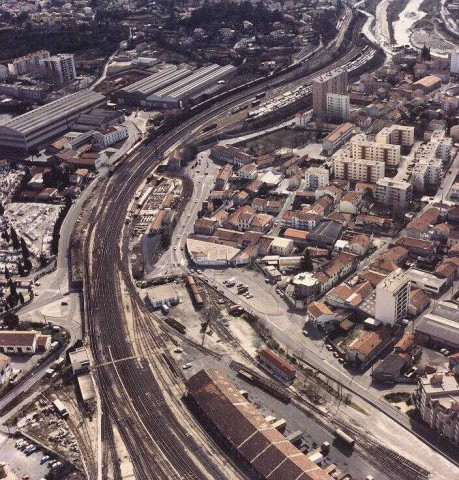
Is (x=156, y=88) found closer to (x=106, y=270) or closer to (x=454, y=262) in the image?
(x=106, y=270)

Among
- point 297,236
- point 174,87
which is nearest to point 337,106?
point 174,87

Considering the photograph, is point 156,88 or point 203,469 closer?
point 203,469

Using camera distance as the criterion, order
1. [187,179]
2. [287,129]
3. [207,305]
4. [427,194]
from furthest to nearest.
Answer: [287,129], [187,179], [427,194], [207,305]

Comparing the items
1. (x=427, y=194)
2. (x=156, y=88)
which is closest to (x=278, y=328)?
(x=427, y=194)

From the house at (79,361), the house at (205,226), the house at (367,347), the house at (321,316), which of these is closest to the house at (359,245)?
the house at (321,316)

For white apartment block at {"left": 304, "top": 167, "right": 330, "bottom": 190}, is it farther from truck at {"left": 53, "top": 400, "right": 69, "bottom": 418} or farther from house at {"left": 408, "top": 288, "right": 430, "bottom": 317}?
truck at {"left": 53, "top": 400, "right": 69, "bottom": 418}

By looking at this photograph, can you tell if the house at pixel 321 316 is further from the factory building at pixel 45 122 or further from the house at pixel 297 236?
the factory building at pixel 45 122

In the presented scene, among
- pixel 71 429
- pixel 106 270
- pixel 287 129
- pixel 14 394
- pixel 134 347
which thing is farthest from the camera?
pixel 287 129

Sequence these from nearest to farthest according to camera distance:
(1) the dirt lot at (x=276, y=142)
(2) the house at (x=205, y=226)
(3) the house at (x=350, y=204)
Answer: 1. (2) the house at (x=205, y=226)
2. (3) the house at (x=350, y=204)
3. (1) the dirt lot at (x=276, y=142)
